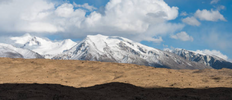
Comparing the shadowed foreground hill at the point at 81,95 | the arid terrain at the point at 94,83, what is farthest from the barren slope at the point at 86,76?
the shadowed foreground hill at the point at 81,95

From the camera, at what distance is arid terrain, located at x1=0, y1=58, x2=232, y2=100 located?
19984 millimetres

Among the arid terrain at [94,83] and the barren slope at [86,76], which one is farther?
the barren slope at [86,76]

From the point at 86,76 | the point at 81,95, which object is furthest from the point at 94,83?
the point at 81,95

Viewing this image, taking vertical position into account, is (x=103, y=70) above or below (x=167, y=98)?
above

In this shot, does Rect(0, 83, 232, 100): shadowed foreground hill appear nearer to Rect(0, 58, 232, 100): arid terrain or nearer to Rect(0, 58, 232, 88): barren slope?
Rect(0, 58, 232, 100): arid terrain

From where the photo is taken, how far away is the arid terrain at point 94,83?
19984mm

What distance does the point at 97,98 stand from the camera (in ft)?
63.0

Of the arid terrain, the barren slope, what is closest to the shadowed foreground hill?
the arid terrain

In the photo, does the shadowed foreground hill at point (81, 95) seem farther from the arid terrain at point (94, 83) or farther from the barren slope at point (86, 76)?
the barren slope at point (86, 76)

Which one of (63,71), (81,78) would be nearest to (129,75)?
(81,78)

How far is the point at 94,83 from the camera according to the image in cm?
3000

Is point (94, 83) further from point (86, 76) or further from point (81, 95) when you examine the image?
point (81, 95)

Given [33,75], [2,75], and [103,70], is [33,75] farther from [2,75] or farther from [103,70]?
[103,70]

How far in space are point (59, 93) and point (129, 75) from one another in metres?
16.5
